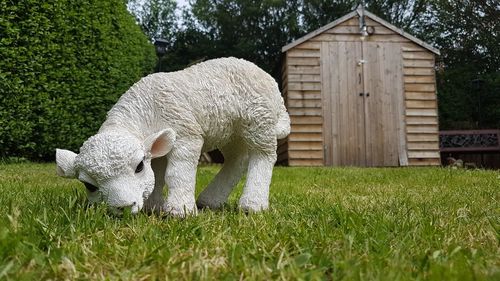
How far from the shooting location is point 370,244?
2.01 meters

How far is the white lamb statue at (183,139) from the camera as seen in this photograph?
250 centimetres

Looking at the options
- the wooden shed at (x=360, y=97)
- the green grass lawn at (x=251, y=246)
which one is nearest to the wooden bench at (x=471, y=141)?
the wooden shed at (x=360, y=97)

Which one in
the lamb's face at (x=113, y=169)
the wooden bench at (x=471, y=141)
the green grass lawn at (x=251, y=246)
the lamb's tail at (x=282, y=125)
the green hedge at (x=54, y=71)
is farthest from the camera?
the wooden bench at (x=471, y=141)

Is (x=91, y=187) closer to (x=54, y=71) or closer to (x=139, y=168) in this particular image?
(x=139, y=168)

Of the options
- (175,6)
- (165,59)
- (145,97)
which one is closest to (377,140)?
(145,97)

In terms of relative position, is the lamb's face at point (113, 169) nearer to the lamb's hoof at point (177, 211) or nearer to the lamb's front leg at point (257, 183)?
the lamb's hoof at point (177, 211)

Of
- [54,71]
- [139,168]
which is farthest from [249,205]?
[54,71]

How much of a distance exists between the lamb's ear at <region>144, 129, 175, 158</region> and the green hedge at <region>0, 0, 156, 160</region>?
5.89 metres

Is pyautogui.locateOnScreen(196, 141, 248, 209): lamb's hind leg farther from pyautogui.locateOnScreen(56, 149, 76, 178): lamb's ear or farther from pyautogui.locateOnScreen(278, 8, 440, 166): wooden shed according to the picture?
pyautogui.locateOnScreen(278, 8, 440, 166): wooden shed

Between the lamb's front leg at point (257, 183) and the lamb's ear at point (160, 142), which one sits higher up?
the lamb's ear at point (160, 142)

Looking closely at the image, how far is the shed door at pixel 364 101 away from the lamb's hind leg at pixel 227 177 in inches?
379

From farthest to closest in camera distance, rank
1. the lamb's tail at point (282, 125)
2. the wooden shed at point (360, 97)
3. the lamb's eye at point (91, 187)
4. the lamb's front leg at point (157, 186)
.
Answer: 1. the wooden shed at point (360, 97)
2. the lamb's tail at point (282, 125)
3. the lamb's front leg at point (157, 186)
4. the lamb's eye at point (91, 187)

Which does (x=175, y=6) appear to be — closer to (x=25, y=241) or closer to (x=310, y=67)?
(x=310, y=67)

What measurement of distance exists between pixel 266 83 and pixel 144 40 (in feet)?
39.8
